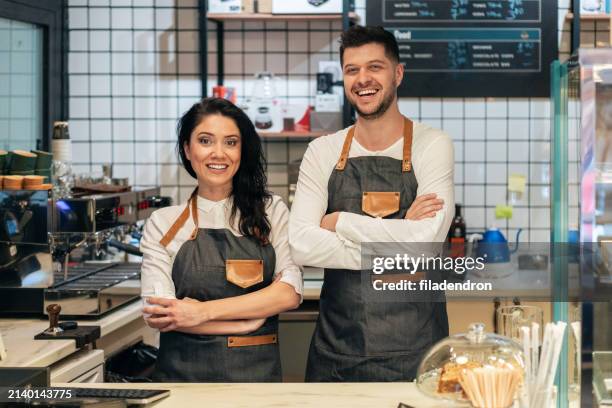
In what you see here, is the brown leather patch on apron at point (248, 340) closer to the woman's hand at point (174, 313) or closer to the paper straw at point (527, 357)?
the woman's hand at point (174, 313)

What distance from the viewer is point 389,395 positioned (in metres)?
2.32

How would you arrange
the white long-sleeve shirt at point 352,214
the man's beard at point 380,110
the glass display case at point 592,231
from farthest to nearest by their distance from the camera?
the man's beard at point 380,110
the white long-sleeve shirt at point 352,214
the glass display case at point 592,231

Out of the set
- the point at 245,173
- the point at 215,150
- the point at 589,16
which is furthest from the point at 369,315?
the point at 589,16

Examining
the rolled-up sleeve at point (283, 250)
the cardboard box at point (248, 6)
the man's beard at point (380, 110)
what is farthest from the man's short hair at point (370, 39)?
the cardboard box at point (248, 6)

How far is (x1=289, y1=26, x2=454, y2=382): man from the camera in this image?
2740 millimetres

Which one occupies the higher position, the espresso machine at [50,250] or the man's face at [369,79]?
the man's face at [369,79]

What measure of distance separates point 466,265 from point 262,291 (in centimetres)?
93

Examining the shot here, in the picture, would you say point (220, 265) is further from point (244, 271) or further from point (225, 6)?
point (225, 6)

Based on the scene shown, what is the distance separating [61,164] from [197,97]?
1.45 meters

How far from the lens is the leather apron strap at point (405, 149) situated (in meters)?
2.85

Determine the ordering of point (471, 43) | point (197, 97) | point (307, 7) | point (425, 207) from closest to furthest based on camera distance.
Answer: point (425, 207), point (307, 7), point (471, 43), point (197, 97)

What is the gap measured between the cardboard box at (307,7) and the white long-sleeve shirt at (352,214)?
1823 millimetres

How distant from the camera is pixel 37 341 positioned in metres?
2.98

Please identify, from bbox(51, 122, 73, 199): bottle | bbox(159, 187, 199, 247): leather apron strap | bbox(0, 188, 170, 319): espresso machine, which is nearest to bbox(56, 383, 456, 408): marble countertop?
bbox(159, 187, 199, 247): leather apron strap
